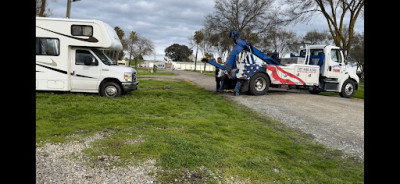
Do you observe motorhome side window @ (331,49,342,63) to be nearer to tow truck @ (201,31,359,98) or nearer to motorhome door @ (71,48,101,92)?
tow truck @ (201,31,359,98)

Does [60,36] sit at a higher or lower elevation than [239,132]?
higher

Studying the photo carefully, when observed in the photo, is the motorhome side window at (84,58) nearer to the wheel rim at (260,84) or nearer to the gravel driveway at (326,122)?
the gravel driveway at (326,122)

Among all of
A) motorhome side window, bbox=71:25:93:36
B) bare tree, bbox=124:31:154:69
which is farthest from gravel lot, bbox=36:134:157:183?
bare tree, bbox=124:31:154:69

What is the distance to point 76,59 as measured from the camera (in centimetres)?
1162

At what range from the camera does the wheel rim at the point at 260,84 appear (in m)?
14.4

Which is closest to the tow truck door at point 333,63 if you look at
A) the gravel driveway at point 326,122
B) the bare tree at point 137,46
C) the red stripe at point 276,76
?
the red stripe at point 276,76

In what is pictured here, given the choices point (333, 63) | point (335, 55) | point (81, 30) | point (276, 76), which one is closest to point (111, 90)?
point (81, 30)

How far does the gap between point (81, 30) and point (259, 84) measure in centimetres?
854

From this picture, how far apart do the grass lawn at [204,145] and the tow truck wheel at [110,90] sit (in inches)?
122

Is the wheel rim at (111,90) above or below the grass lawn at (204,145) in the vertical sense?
above
